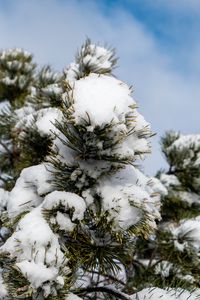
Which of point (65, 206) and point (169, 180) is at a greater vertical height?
point (169, 180)

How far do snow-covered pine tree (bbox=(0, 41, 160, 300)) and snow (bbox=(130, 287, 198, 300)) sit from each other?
45mm

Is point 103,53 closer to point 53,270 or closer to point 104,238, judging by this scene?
point 104,238

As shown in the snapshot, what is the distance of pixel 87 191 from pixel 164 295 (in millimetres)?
484

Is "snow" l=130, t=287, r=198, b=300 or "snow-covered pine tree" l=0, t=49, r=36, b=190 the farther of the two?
"snow-covered pine tree" l=0, t=49, r=36, b=190

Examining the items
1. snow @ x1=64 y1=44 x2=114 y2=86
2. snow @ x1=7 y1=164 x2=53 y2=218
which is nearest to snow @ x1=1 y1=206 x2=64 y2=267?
snow @ x1=7 y1=164 x2=53 y2=218

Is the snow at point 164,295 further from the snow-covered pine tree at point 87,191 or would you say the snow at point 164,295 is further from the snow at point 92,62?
the snow at point 92,62

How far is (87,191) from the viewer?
1.83m

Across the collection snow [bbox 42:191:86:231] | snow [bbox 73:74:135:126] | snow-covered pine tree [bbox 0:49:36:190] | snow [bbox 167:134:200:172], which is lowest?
snow [bbox 42:191:86:231]

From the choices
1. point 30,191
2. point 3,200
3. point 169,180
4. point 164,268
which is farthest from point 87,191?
point 169,180

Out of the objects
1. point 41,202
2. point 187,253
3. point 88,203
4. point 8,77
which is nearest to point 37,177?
point 41,202

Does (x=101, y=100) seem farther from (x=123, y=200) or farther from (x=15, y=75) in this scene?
A: (x=15, y=75)

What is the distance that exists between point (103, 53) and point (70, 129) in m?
1.34

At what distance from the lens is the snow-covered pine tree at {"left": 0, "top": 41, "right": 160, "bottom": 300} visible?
169 centimetres

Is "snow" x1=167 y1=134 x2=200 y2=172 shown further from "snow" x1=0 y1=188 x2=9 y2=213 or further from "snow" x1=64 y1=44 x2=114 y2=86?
"snow" x1=0 y1=188 x2=9 y2=213
